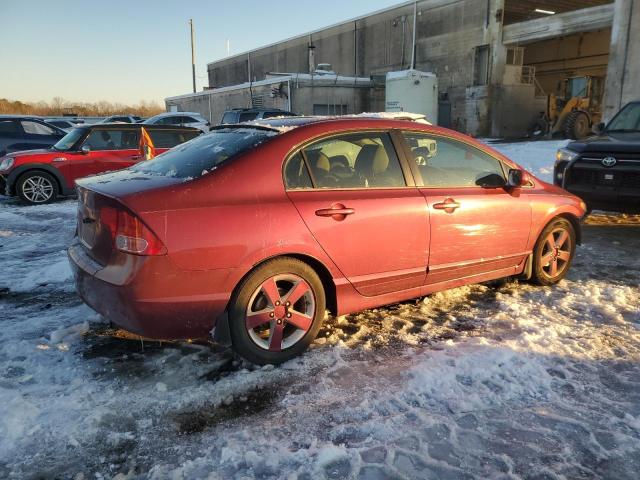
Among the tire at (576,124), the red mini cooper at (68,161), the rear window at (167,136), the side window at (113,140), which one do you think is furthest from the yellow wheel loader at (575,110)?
the red mini cooper at (68,161)

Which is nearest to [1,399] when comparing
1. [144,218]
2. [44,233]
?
[144,218]

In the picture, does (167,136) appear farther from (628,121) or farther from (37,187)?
(628,121)

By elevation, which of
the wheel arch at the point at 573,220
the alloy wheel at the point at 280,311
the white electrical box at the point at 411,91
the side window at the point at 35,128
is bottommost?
the alloy wheel at the point at 280,311

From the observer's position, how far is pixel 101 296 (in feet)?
9.89

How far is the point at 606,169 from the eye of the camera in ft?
22.2

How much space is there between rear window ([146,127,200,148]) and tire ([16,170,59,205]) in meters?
2.13

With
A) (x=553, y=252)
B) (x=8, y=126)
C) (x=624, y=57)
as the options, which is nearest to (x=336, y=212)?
(x=553, y=252)

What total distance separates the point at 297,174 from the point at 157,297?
1190 millimetres

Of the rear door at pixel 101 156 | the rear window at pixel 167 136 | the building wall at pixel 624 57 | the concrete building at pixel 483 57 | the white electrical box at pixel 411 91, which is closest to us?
the rear door at pixel 101 156

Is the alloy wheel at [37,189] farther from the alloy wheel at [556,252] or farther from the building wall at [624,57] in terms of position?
the building wall at [624,57]

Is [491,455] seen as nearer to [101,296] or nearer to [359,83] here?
[101,296]

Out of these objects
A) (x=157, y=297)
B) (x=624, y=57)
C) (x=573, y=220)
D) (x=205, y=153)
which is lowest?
(x=157, y=297)

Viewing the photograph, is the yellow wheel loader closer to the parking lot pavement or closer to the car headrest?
the parking lot pavement

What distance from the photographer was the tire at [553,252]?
4680mm
